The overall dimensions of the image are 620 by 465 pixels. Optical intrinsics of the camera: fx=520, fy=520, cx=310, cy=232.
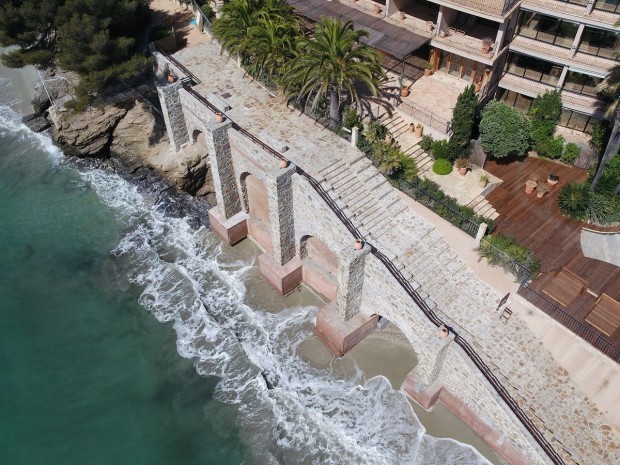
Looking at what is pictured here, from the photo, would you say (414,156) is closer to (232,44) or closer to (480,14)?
(480,14)

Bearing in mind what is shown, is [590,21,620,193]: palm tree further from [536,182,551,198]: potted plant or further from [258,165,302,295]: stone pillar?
[258,165,302,295]: stone pillar

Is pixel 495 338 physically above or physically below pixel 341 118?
below

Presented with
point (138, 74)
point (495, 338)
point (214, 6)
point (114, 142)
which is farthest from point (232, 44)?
point (495, 338)

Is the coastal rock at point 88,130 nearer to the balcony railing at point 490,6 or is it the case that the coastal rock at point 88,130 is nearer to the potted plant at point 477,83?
the balcony railing at point 490,6

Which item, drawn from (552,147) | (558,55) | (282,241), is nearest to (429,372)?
(282,241)

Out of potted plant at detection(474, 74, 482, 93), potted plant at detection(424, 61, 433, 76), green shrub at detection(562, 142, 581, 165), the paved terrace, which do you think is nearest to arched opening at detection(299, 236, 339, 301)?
the paved terrace

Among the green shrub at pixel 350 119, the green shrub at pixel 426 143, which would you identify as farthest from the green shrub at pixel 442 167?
the green shrub at pixel 350 119
